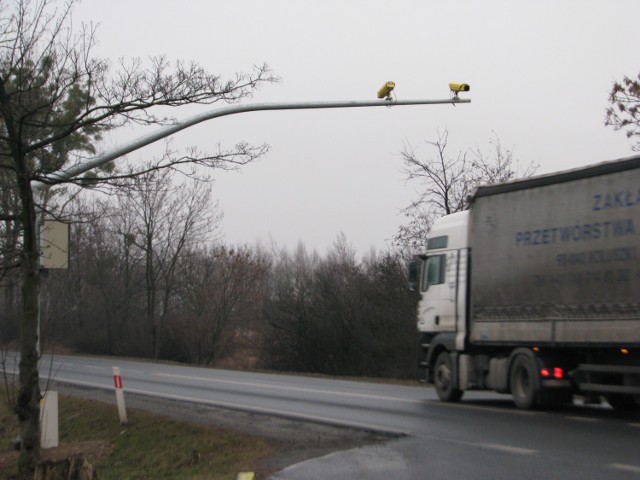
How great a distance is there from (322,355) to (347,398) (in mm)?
20362

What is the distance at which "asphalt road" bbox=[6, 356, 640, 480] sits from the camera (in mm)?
8242

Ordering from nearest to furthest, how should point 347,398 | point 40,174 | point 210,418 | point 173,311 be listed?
1. point 40,174
2. point 210,418
3. point 347,398
4. point 173,311

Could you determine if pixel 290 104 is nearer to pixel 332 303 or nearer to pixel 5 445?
pixel 5 445

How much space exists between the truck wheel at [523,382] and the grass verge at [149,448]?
4617mm

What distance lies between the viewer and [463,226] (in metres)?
14.8

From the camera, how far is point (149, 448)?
39.9 feet

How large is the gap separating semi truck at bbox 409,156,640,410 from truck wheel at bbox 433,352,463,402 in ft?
0.06

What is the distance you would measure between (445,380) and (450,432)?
4.15 m

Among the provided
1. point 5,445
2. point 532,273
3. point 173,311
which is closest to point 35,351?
point 5,445

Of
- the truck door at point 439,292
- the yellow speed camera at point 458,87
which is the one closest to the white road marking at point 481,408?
the truck door at point 439,292

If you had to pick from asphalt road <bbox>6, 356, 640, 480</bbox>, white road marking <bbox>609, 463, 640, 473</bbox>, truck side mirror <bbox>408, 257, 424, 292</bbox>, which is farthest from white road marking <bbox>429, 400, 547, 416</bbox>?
white road marking <bbox>609, 463, 640, 473</bbox>

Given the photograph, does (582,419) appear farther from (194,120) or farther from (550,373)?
(194,120)

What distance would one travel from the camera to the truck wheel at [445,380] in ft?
48.0

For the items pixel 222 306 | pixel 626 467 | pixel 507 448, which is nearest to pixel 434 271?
pixel 507 448
